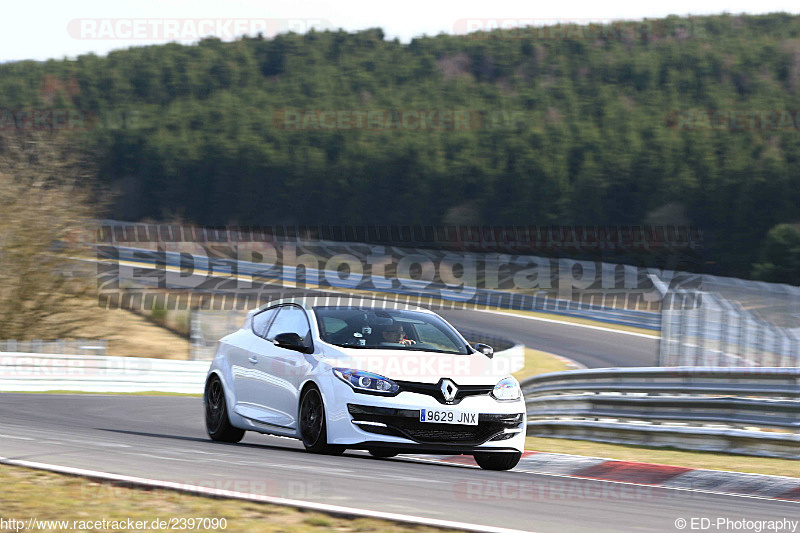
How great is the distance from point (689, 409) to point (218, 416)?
16.8ft

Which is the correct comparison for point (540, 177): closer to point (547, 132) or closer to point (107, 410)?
point (547, 132)

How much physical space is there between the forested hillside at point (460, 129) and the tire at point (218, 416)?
38.9m

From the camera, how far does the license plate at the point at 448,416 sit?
28.0 ft

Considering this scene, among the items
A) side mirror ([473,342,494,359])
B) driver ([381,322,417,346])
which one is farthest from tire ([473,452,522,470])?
driver ([381,322,417,346])

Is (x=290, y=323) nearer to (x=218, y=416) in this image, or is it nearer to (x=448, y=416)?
(x=218, y=416)

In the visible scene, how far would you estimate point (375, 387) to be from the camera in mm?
8609

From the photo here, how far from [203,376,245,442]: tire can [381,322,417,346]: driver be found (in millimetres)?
2082

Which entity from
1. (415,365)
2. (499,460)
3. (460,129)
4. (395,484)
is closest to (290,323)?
(415,365)

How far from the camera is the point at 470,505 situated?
20.4ft

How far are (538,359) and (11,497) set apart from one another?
26.4 meters

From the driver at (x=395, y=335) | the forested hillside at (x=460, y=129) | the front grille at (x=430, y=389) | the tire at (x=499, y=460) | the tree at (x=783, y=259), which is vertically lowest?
the tire at (x=499, y=460)

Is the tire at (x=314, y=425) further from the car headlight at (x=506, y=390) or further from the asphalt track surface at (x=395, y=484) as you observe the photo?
the car headlight at (x=506, y=390)

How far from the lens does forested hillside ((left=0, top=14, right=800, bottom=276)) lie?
52.7 metres

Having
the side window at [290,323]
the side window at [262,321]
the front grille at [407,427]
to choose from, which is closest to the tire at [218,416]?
the side window at [262,321]
